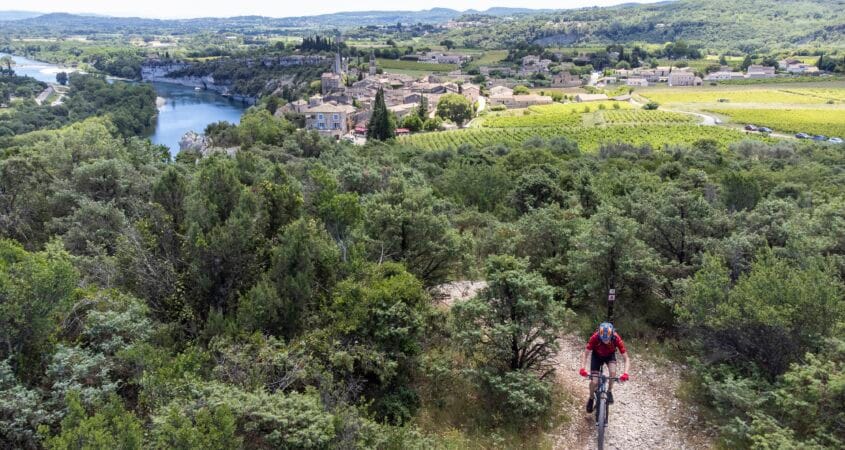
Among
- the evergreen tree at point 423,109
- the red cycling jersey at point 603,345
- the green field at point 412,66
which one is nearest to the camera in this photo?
the red cycling jersey at point 603,345

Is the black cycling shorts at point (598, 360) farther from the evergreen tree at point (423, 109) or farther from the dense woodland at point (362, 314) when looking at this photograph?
the evergreen tree at point (423, 109)

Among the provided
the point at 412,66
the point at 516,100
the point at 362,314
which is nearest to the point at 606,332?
the point at 362,314

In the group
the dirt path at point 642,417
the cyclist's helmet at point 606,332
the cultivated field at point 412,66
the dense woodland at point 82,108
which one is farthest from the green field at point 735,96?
the cyclist's helmet at point 606,332

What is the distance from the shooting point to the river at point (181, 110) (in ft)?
248

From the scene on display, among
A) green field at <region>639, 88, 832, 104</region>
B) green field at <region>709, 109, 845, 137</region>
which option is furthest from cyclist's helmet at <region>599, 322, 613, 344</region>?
green field at <region>639, 88, 832, 104</region>

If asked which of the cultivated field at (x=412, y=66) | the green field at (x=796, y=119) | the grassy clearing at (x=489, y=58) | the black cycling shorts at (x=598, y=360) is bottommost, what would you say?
the green field at (x=796, y=119)

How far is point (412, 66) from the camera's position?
128 m

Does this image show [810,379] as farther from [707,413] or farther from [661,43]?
[661,43]

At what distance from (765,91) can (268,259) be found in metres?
112

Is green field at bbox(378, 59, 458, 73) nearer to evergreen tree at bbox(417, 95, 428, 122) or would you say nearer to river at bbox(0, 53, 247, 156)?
river at bbox(0, 53, 247, 156)

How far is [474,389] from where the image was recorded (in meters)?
11.6

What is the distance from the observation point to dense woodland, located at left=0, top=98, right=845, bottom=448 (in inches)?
304

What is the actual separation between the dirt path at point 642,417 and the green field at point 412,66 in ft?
384

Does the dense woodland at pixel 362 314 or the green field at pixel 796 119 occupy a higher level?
the dense woodland at pixel 362 314
